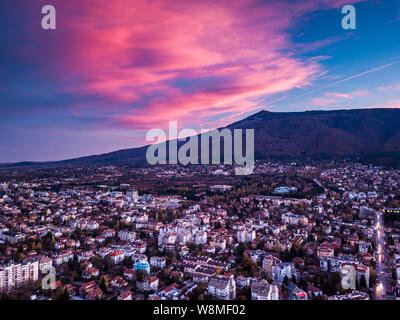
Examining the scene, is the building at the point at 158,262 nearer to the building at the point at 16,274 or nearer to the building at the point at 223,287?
the building at the point at 223,287

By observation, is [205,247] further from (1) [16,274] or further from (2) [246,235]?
(1) [16,274]

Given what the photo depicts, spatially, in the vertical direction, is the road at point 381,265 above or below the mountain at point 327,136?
below

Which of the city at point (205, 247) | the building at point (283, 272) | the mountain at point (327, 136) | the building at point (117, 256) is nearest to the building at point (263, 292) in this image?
the city at point (205, 247)

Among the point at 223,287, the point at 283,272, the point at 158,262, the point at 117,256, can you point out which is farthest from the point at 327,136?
the point at 223,287

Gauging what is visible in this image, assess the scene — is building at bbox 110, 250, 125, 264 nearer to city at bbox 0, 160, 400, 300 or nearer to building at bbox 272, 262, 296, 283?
city at bbox 0, 160, 400, 300

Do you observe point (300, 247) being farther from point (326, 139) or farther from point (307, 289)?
point (326, 139)
